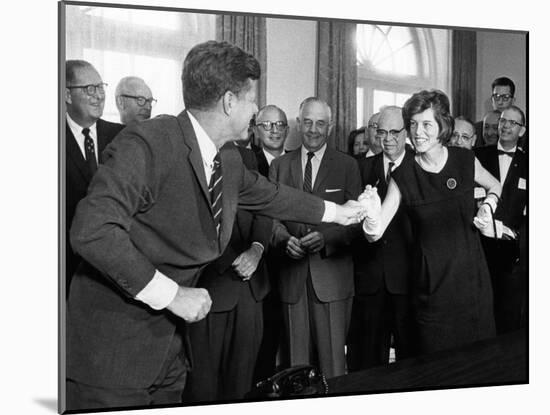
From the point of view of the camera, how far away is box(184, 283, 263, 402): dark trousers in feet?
14.6

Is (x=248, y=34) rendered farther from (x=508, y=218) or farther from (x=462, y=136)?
(x=508, y=218)

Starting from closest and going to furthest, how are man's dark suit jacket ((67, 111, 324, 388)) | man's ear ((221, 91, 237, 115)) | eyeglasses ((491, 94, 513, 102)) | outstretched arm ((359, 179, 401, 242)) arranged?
man's dark suit jacket ((67, 111, 324, 388)) → man's ear ((221, 91, 237, 115)) → outstretched arm ((359, 179, 401, 242)) → eyeglasses ((491, 94, 513, 102))

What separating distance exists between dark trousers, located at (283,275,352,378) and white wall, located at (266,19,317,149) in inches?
32.0

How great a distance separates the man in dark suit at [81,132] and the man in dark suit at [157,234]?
7cm

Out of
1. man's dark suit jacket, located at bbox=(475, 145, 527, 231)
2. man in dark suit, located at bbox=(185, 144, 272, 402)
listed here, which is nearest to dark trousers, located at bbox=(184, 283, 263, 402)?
man in dark suit, located at bbox=(185, 144, 272, 402)

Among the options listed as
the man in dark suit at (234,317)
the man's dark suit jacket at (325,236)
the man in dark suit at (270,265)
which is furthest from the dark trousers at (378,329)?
the man in dark suit at (234,317)

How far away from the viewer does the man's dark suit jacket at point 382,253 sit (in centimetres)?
478

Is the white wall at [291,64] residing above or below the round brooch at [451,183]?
above

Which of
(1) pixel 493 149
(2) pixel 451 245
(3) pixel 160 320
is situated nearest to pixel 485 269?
(2) pixel 451 245

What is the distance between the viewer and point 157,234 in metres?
4.20

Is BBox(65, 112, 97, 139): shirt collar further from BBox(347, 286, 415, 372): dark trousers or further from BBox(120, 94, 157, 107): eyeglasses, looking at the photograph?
BBox(347, 286, 415, 372): dark trousers

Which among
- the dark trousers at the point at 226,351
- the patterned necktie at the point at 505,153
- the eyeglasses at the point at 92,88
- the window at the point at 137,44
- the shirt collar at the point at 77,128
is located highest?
the window at the point at 137,44

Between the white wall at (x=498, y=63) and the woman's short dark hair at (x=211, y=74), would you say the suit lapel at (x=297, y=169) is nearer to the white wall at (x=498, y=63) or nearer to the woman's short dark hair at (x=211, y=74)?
the woman's short dark hair at (x=211, y=74)

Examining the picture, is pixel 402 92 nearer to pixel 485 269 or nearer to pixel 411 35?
pixel 411 35
